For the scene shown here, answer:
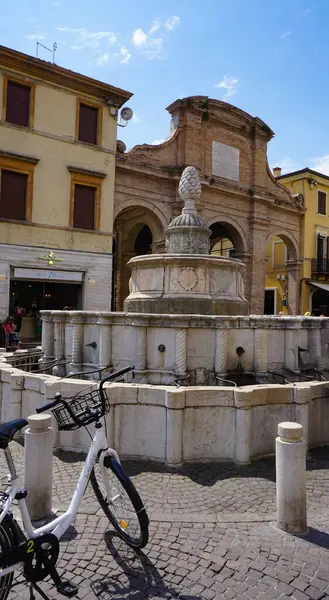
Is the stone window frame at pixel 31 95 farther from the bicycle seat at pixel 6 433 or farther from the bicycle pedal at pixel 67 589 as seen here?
the bicycle pedal at pixel 67 589

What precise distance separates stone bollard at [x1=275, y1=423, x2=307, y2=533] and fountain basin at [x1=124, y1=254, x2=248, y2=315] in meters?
4.28

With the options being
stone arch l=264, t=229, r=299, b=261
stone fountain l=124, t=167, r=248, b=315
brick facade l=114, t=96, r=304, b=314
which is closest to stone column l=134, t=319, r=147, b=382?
stone fountain l=124, t=167, r=248, b=315

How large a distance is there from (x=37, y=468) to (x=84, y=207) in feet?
55.1

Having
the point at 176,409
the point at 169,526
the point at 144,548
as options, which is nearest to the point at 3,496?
the point at 144,548

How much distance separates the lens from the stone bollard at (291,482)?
330cm

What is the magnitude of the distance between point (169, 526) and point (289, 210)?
26.0m

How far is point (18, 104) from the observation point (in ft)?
57.0

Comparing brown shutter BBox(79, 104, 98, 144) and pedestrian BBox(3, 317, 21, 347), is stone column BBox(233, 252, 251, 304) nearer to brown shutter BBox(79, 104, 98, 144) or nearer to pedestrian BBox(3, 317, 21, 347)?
brown shutter BBox(79, 104, 98, 144)

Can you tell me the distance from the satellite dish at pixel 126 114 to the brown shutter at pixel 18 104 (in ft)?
15.6

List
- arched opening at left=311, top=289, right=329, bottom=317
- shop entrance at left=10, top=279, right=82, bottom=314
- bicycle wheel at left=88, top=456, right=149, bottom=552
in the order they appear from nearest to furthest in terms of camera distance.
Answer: bicycle wheel at left=88, top=456, right=149, bottom=552 → shop entrance at left=10, top=279, right=82, bottom=314 → arched opening at left=311, top=289, right=329, bottom=317

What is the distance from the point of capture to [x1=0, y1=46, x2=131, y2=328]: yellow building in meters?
17.0

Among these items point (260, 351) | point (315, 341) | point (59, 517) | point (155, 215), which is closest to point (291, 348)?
point (260, 351)

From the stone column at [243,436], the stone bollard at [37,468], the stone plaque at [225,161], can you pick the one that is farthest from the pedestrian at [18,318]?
the stone bollard at [37,468]

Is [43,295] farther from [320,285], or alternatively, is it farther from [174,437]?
[320,285]
